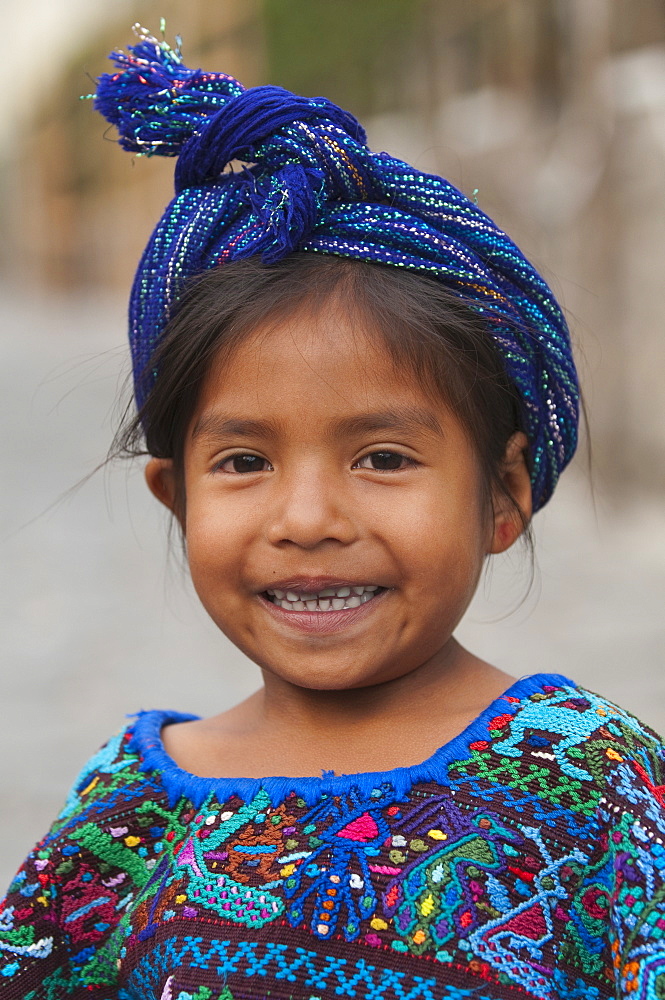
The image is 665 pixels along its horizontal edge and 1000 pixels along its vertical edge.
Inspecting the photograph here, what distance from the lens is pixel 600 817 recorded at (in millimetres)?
1551

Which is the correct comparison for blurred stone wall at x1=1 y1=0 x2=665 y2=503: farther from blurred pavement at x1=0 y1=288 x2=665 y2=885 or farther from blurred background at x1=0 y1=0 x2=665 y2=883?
blurred pavement at x1=0 y1=288 x2=665 y2=885

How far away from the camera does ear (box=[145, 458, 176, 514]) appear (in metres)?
2.02

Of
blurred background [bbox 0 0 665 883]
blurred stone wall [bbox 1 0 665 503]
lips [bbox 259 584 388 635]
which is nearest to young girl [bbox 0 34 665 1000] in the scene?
lips [bbox 259 584 388 635]

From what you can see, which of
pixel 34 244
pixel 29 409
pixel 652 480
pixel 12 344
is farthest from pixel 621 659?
pixel 34 244

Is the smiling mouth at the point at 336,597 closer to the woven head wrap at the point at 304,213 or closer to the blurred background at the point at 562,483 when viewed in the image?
the woven head wrap at the point at 304,213

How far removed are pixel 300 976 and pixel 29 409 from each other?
32.3 feet

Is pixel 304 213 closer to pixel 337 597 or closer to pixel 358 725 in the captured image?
pixel 337 597

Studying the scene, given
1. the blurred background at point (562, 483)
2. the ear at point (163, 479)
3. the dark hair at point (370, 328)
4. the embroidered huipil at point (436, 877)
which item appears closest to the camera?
the embroidered huipil at point (436, 877)

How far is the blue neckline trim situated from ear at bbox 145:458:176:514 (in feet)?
1.48

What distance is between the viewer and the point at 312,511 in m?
1.60

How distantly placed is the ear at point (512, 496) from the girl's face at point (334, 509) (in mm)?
123

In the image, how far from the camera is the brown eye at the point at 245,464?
1739mm

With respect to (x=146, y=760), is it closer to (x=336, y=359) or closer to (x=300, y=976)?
(x=300, y=976)

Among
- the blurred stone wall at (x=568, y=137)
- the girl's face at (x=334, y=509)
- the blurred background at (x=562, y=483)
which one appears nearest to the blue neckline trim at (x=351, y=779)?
the girl's face at (x=334, y=509)
